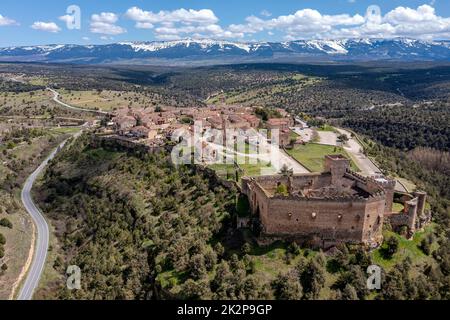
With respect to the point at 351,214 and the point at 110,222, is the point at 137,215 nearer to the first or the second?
the point at 110,222

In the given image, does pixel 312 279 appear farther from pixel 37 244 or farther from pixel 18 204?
pixel 18 204

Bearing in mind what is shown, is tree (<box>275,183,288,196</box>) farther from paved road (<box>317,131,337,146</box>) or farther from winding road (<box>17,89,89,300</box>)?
paved road (<box>317,131,337,146</box>)

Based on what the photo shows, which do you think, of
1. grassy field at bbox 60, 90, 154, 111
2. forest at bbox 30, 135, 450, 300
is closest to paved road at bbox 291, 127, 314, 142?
forest at bbox 30, 135, 450, 300

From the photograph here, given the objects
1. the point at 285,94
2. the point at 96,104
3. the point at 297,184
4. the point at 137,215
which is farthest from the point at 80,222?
the point at 285,94

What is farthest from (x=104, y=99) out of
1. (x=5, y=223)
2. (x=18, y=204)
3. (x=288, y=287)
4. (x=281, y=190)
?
(x=288, y=287)

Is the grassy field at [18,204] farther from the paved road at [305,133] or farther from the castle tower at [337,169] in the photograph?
the paved road at [305,133]
